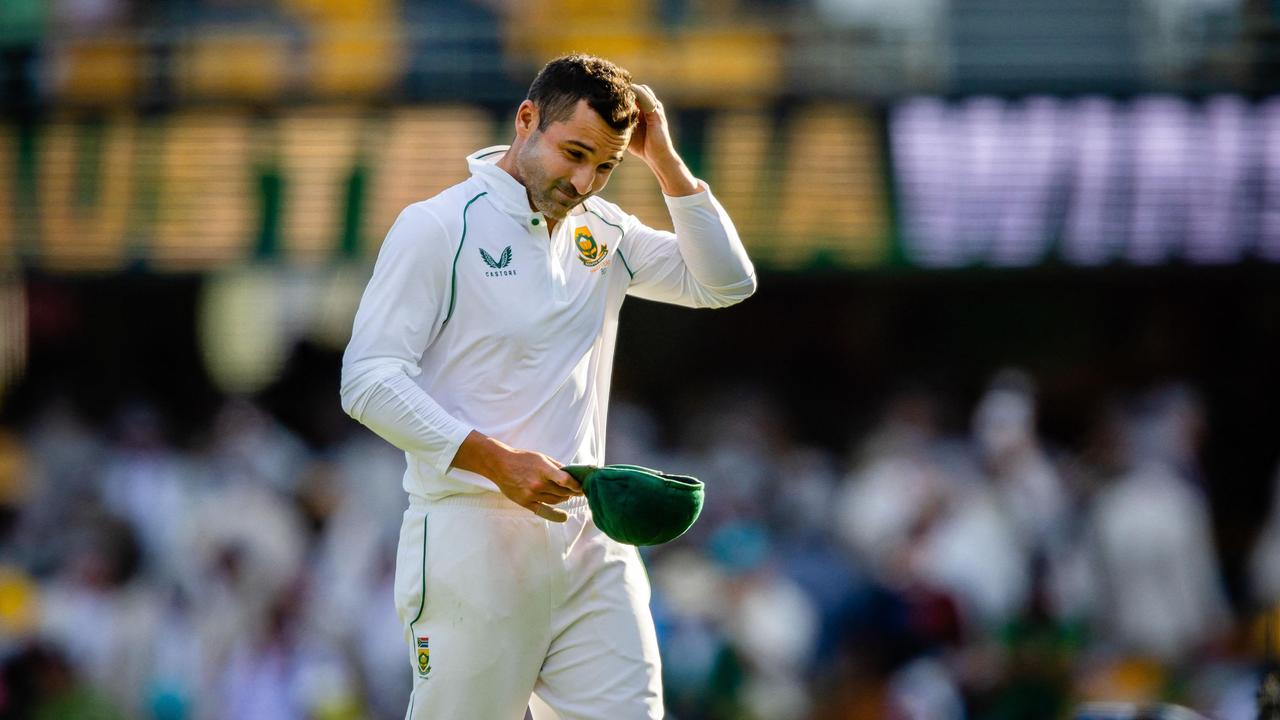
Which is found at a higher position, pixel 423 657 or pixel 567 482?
pixel 567 482

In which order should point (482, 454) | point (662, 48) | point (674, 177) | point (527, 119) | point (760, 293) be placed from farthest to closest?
point (760, 293) → point (662, 48) → point (674, 177) → point (527, 119) → point (482, 454)

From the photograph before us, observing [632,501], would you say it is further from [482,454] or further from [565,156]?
[565,156]

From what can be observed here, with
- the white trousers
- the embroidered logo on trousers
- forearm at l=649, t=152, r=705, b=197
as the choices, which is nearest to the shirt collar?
forearm at l=649, t=152, r=705, b=197

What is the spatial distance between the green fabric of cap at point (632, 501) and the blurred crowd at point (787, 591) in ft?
15.6

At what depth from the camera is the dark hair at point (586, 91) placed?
3.99 m

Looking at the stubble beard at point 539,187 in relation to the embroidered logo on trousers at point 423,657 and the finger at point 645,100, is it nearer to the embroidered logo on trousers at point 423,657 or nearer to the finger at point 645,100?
the finger at point 645,100

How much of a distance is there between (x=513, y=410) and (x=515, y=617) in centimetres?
48

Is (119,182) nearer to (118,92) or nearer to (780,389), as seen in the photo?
(118,92)

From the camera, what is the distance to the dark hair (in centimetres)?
399

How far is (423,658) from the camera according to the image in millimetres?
4039

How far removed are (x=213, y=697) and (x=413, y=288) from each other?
19.1ft

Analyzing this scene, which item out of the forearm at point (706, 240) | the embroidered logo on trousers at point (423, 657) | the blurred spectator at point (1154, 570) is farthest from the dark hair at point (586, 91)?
the blurred spectator at point (1154, 570)

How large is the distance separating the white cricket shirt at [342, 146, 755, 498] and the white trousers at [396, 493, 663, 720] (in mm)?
116

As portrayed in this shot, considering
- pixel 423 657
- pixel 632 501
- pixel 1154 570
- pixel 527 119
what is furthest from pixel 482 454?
pixel 1154 570
